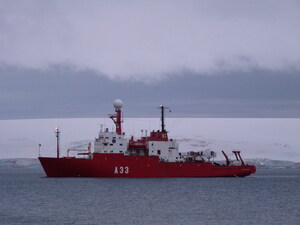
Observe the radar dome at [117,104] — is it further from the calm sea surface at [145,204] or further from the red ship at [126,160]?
the calm sea surface at [145,204]

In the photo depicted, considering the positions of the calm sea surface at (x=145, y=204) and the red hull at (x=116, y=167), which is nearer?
the calm sea surface at (x=145, y=204)

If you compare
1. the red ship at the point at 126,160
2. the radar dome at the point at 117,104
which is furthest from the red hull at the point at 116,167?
the radar dome at the point at 117,104

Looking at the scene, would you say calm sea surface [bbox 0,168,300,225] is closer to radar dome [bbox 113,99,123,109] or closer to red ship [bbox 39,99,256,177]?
red ship [bbox 39,99,256,177]

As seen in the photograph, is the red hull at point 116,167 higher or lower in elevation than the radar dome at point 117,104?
lower

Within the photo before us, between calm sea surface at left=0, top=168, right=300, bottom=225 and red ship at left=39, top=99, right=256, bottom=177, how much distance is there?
264cm

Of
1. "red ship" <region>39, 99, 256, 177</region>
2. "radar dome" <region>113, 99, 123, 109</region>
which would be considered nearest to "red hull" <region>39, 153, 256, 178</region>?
"red ship" <region>39, 99, 256, 177</region>

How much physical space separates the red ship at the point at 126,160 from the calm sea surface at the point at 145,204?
264 cm

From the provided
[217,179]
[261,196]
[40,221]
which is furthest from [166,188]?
[40,221]

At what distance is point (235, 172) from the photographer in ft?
288

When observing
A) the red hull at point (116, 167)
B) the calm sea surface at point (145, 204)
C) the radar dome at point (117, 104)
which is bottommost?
the calm sea surface at point (145, 204)

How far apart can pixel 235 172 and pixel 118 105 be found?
64.8 ft

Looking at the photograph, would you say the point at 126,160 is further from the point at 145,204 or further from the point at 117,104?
the point at 145,204

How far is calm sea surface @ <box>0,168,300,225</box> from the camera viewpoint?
4272 cm

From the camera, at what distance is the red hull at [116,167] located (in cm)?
7538
